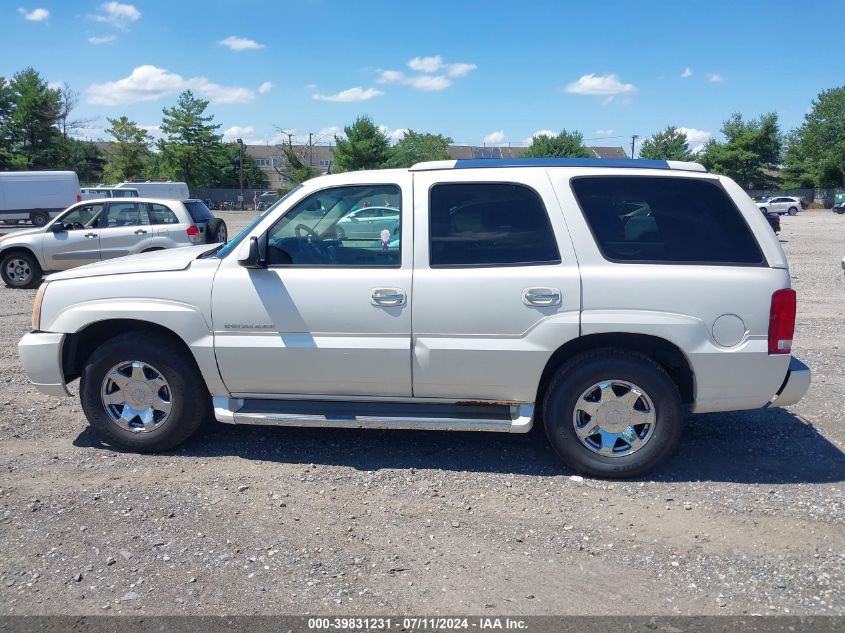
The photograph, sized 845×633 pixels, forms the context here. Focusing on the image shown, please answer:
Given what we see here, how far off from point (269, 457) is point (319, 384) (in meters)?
0.74

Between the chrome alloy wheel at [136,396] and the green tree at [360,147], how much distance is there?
202ft

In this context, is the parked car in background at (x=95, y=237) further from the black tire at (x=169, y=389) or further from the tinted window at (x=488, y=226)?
the tinted window at (x=488, y=226)

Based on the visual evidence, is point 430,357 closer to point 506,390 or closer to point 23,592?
point 506,390

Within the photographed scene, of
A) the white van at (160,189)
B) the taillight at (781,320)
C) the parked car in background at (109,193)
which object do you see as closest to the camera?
the taillight at (781,320)

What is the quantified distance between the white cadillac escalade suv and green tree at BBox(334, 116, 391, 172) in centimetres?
6152

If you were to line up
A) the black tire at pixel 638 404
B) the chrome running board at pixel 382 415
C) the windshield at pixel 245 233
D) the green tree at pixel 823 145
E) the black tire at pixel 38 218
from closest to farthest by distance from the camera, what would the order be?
the black tire at pixel 638 404 < the chrome running board at pixel 382 415 < the windshield at pixel 245 233 < the black tire at pixel 38 218 < the green tree at pixel 823 145

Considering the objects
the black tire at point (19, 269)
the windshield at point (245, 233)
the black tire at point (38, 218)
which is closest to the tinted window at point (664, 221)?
the windshield at point (245, 233)

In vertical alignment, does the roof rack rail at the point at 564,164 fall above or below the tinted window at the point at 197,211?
above

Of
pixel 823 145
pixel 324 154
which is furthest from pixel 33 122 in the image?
pixel 823 145

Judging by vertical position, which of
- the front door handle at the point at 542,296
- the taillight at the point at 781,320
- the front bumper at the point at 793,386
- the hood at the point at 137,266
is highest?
the hood at the point at 137,266

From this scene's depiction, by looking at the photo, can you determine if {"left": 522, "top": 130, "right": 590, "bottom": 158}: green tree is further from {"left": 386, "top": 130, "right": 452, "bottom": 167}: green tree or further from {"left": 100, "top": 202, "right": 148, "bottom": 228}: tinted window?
{"left": 100, "top": 202, "right": 148, "bottom": 228}: tinted window

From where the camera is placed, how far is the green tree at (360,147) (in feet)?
213

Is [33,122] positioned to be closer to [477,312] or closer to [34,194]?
[34,194]

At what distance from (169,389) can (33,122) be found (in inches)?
2571
